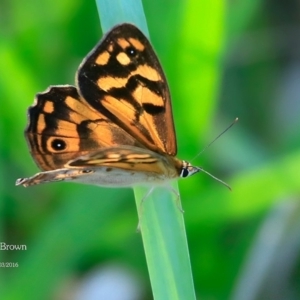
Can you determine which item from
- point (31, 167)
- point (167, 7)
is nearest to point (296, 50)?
point (167, 7)

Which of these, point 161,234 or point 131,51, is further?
point 131,51

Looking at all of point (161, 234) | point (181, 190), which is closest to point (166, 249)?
point (161, 234)

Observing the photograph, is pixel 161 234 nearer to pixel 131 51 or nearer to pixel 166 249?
pixel 166 249

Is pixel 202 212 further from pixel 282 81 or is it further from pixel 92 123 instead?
pixel 282 81

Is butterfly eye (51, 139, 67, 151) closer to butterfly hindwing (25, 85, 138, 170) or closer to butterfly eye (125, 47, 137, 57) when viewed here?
butterfly hindwing (25, 85, 138, 170)

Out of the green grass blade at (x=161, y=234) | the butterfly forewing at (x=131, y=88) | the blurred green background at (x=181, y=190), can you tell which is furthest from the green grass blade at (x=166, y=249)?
the blurred green background at (x=181, y=190)

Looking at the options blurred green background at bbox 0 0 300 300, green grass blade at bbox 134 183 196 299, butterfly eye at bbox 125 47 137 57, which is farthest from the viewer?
blurred green background at bbox 0 0 300 300

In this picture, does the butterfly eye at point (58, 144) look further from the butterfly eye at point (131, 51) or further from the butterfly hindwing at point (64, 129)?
the butterfly eye at point (131, 51)

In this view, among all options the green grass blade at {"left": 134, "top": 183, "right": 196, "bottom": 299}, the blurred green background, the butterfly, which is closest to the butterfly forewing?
the butterfly
